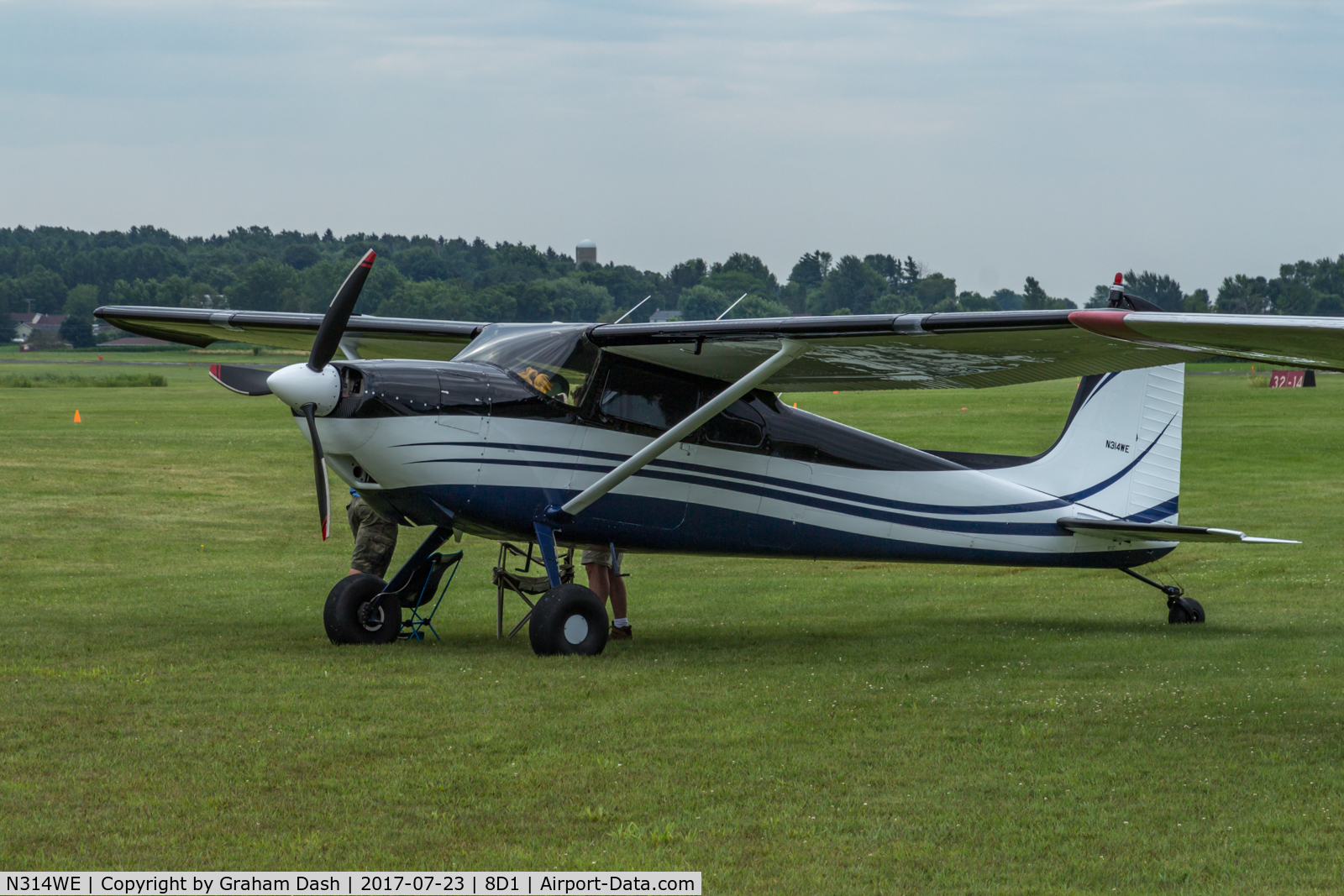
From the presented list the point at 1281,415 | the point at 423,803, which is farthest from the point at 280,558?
the point at 1281,415

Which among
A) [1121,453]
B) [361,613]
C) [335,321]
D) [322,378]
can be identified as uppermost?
[335,321]

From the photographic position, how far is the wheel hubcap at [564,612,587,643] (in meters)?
10.6

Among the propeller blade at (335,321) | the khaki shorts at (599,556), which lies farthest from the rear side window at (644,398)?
the propeller blade at (335,321)

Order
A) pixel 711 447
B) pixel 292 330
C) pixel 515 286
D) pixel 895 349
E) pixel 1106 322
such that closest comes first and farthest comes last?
pixel 1106 322, pixel 895 349, pixel 711 447, pixel 292 330, pixel 515 286

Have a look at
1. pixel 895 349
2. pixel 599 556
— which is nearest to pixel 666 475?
pixel 599 556

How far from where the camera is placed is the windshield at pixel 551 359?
11000 mm

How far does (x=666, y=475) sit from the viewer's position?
1151 centimetres

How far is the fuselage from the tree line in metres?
82.4

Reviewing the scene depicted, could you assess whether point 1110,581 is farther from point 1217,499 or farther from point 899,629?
point 1217,499

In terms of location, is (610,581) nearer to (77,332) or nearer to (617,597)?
(617,597)

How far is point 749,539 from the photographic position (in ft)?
39.2

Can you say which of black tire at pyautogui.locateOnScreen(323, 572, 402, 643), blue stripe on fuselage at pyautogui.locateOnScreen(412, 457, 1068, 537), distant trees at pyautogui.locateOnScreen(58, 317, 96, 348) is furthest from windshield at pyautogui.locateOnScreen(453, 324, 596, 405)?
distant trees at pyautogui.locateOnScreen(58, 317, 96, 348)

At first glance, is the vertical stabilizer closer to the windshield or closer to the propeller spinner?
the windshield

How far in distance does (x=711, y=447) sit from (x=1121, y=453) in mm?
4402
